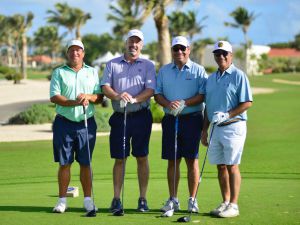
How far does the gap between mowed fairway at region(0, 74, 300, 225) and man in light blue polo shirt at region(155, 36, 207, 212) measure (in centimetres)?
49

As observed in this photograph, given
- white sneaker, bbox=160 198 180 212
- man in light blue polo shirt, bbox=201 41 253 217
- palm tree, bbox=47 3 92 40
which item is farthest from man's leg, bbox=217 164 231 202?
palm tree, bbox=47 3 92 40

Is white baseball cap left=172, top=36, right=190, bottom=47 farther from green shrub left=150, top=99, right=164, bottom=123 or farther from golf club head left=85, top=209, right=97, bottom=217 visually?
green shrub left=150, top=99, right=164, bottom=123

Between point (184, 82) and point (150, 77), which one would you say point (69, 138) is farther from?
point (184, 82)

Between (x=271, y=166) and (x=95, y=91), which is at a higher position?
(x=95, y=91)

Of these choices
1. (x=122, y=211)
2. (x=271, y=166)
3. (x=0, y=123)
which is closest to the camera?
(x=122, y=211)

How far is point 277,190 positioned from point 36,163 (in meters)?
7.65

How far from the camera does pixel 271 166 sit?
1623 centimetres

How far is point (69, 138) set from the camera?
29.4ft

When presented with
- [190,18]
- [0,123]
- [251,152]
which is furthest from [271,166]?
[190,18]

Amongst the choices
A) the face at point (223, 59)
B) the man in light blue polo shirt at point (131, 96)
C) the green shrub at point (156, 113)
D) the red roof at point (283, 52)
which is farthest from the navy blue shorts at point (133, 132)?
the red roof at point (283, 52)

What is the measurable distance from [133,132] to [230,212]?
158 cm

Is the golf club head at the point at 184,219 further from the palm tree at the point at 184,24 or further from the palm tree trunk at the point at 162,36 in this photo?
the palm tree at the point at 184,24

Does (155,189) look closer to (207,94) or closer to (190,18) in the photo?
(207,94)

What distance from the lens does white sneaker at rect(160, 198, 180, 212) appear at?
8.74m
